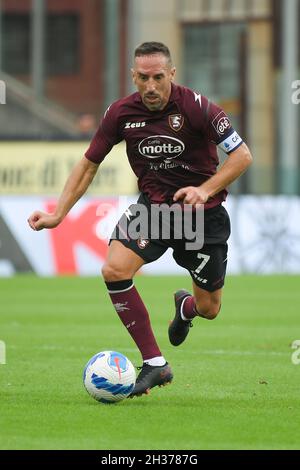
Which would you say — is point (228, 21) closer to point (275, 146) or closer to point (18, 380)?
point (275, 146)

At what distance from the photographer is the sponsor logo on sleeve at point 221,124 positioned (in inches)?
336

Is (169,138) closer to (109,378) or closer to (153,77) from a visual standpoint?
(153,77)

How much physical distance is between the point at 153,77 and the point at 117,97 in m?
27.3

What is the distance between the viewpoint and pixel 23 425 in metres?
7.38

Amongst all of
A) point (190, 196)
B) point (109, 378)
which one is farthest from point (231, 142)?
point (109, 378)

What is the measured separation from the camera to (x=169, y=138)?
873 cm

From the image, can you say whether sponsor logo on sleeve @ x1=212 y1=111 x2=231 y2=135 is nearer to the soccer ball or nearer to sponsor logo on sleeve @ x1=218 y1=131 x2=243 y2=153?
sponsor logo on sleeve @ x1=218 y1=131 x2=243 y2=153

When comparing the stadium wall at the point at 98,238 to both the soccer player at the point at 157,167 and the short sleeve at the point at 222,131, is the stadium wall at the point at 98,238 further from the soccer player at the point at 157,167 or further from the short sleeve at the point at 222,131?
the short sleeve at the point at 222,131

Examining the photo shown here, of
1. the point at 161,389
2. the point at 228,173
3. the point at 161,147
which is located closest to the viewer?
the point at 228,173

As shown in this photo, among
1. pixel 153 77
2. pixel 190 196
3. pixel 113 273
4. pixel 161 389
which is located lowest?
pixel 161 389

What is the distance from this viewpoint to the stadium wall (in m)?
21.6

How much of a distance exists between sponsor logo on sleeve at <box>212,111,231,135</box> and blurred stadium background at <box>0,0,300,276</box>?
470 inches

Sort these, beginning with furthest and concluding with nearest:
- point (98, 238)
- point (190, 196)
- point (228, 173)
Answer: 1. point (98, 238)
2. point (228, 173)
3. point (190, 196)

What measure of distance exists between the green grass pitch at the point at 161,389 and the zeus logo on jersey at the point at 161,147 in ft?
5.59
